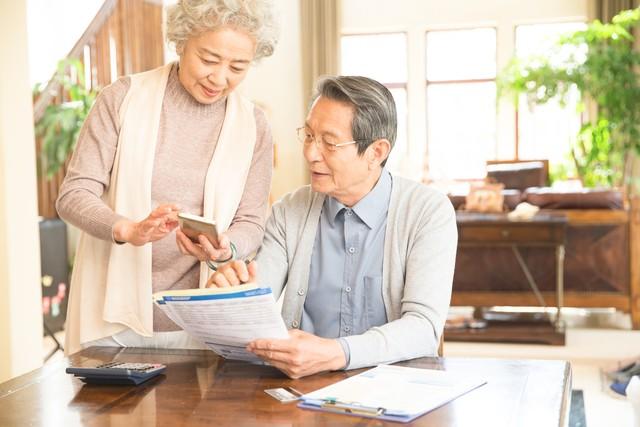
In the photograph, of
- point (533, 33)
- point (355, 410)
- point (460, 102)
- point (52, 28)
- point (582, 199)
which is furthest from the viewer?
point (460, 102)

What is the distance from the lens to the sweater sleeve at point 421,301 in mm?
1829

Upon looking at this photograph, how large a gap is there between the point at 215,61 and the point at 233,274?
523mm

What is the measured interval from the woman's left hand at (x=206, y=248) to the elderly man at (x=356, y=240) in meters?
0.04

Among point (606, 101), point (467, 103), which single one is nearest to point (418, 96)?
point (467, 103)

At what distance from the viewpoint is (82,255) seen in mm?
2189

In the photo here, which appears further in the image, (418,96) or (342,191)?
(418,96)

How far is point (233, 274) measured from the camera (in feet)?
6.35

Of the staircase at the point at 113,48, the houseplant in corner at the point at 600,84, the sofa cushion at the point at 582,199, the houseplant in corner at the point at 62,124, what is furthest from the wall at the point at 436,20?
the houseplant in corner at the point at 62,124

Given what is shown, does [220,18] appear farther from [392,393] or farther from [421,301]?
[392,393]

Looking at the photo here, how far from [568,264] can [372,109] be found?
4.37 meters

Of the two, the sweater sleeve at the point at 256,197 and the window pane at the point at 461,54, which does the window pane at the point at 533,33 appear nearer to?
the window pane at the point at 461,54

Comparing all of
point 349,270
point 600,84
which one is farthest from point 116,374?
point 600,84

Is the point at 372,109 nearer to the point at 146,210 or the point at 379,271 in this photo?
the point at 379,271

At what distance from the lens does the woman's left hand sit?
1.94 m
